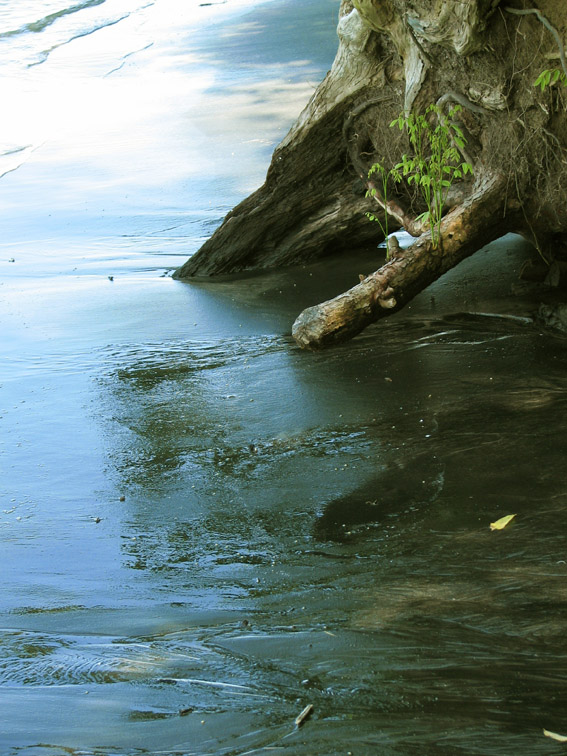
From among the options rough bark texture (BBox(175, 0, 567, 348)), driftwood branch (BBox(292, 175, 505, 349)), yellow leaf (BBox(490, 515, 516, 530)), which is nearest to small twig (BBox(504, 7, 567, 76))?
rough bark texture (BBox(175, 0, 567, 348))

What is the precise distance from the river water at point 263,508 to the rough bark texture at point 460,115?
0.56 m

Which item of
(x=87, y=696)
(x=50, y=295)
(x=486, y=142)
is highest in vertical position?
(x=486, y=142)

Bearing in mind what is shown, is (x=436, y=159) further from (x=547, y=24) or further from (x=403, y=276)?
(x=547, y=24)

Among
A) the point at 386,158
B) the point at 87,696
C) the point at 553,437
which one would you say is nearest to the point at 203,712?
the point at 87,696

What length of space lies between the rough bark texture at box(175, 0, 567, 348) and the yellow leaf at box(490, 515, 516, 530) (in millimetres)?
1905

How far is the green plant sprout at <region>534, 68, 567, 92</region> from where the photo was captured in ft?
15.7

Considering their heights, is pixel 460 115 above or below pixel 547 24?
below

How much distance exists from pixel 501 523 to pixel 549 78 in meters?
2.62

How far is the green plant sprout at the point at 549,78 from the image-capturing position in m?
4.79

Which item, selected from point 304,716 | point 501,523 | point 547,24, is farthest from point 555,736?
point 547,24

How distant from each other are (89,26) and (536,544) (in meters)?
20.7

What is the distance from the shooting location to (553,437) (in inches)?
167

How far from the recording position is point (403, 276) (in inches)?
208

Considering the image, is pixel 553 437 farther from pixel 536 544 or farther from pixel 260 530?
pixel 260 530
